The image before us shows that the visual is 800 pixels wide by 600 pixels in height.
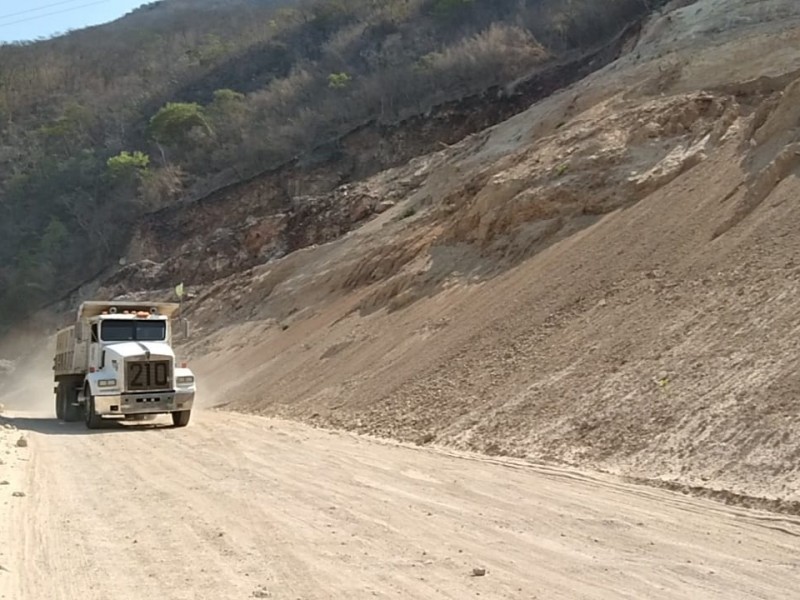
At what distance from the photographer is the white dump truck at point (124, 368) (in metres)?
17.8

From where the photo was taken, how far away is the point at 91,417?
18.5 metres

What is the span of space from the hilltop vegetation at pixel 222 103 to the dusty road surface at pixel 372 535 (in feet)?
111

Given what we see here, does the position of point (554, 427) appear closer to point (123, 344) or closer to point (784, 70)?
point (123, 344)

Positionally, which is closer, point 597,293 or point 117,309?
point 597,293

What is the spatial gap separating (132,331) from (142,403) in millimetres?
→ 2137

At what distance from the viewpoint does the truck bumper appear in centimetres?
1775

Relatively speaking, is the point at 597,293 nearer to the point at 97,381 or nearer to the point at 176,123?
the point at 97,381

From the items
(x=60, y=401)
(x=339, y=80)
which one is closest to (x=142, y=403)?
(x=60, y=401)

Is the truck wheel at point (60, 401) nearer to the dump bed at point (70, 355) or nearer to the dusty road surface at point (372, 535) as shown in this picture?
the dump bed at point (70, 355)

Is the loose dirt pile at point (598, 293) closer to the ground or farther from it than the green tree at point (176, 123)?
closer to the ground

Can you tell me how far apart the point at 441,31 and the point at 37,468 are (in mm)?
48991

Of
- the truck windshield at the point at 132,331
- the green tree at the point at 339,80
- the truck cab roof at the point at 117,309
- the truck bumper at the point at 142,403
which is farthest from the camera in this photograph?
the green tree at the point at 339,80

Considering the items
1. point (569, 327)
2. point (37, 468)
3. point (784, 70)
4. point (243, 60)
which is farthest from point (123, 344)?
point (243, 60)

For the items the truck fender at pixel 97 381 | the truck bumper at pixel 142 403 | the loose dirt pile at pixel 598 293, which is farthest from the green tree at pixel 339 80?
the truck bumper at pixel 142 403
